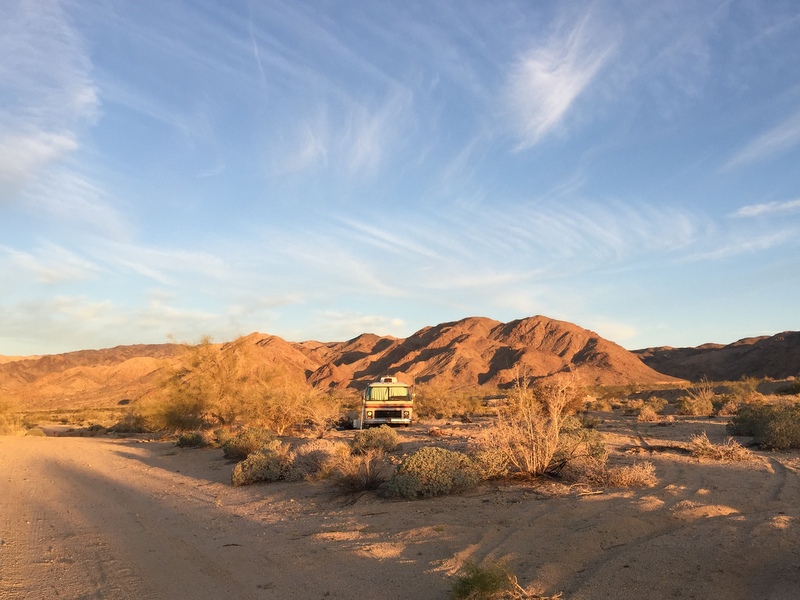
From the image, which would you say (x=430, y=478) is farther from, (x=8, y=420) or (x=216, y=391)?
(x=8, y=420)

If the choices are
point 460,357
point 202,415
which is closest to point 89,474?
point 202,415

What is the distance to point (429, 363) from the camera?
289ft

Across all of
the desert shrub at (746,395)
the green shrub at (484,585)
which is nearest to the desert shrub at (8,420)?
the green shrub at (484,585)

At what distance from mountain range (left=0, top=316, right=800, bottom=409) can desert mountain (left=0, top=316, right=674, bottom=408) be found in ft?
0.57

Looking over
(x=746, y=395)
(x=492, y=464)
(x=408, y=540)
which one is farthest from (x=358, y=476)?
(x=746, y=395)

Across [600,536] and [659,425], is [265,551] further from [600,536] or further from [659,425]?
[659,425]

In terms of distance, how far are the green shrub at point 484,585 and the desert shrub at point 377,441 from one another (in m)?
10.2

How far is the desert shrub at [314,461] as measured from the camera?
42.3 ft

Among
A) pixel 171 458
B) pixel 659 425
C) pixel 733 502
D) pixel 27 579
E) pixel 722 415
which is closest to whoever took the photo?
pixel 27 579

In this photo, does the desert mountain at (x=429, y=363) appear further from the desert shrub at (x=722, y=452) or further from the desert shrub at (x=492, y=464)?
the desert shrub at (x=492, y=464)

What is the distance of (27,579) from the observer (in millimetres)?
6891

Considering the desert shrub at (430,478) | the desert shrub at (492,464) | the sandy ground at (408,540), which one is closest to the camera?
the sandy ground at (408,540)

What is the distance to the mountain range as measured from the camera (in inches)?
3142

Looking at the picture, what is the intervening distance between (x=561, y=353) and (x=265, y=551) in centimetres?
8876
